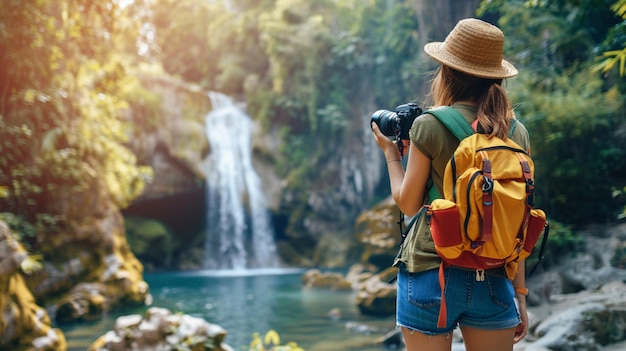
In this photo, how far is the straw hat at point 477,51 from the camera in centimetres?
157

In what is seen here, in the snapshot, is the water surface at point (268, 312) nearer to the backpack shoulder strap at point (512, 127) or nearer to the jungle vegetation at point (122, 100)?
the jungle vegetation at point (122, 100)

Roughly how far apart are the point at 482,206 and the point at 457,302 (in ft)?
0.95

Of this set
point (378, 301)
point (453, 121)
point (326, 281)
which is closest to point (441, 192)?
point (453, 121)

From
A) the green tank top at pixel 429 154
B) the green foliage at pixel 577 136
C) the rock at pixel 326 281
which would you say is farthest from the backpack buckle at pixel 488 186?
the rock at pixel 326 281

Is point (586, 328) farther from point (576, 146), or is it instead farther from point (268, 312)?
point (268, 312)

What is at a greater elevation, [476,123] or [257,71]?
[257,71]

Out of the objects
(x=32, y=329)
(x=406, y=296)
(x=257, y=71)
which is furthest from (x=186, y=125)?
(x=406, y=296)

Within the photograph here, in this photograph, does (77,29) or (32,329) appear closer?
(32,329)

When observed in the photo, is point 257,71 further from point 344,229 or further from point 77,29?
point 77,29

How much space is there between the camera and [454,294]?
4.74ft

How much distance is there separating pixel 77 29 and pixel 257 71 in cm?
1429

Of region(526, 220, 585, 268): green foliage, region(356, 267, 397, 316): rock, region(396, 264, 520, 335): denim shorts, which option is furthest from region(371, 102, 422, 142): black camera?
region(356, 267, 397, 316): rock

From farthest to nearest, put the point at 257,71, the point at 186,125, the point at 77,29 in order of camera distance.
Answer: the point at 257,71, the point at 186,125, the point at 77,29

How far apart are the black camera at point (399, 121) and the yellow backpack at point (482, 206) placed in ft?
0.55
